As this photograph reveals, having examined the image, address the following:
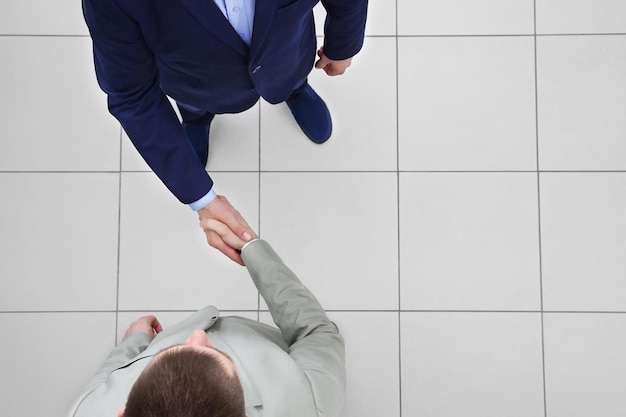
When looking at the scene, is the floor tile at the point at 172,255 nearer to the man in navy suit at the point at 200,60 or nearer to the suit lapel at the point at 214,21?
the man in navy suit at the point at 200,60

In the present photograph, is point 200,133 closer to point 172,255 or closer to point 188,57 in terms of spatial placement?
point 172,255

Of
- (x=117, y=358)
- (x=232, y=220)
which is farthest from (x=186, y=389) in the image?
(x=117, y=358)

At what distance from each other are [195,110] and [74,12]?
2.41 ft

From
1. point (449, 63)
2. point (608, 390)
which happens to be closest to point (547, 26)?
point (449, 63)

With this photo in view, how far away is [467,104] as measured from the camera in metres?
2.08

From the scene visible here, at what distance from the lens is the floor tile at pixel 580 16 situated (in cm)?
209

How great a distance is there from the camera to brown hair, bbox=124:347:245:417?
82 centimetres

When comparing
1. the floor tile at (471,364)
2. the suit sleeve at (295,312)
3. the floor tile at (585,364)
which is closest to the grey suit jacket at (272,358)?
the suit sleeve at (295,312)

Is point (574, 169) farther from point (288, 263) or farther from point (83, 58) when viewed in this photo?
point (83, 58)

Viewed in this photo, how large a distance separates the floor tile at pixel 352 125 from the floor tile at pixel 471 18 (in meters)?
0.15

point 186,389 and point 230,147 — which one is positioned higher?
point 230,147

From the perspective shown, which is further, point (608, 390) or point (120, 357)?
point (608, 390)

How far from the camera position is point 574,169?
2066mm

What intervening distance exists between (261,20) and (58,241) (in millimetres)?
1370
